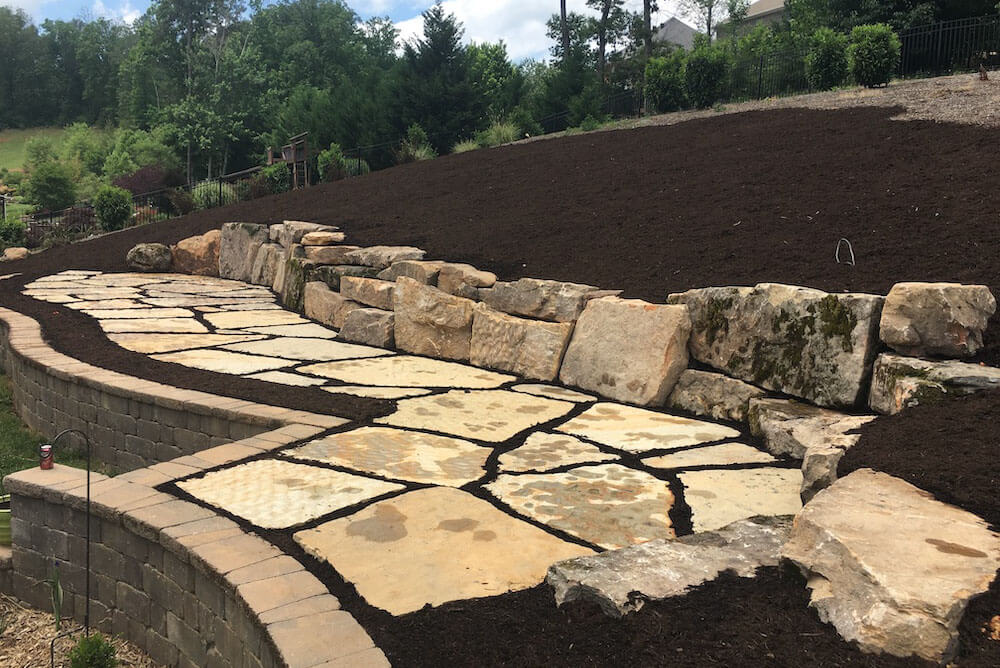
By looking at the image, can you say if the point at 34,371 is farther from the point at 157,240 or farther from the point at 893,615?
the point at 157,240

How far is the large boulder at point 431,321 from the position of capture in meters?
5.59

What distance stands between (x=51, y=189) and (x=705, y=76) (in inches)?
834

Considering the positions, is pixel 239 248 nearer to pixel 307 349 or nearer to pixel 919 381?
pixel 307 349

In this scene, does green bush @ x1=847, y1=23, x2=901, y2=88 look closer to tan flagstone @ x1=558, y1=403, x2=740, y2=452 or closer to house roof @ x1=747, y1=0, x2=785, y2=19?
tan flagstone @ x1=558, y1=403, x2=740, y2=452

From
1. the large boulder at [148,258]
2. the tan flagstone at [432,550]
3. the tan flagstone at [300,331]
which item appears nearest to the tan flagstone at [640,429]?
the tan flagstone at [432,550]

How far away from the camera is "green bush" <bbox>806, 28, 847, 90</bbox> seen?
12.6m

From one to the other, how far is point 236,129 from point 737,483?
3231 cm

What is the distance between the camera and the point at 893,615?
1.65 m

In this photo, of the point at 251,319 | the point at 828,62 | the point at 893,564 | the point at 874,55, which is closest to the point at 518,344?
the point at 251,319

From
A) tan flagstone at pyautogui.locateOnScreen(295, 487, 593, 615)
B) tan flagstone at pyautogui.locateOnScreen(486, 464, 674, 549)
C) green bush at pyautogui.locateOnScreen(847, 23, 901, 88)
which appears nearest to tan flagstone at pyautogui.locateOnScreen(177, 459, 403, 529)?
tan flagstone at pyautogui.locateOnScreen(295, 487, 593, 615)

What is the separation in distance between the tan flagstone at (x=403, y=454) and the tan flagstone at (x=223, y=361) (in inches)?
66.8

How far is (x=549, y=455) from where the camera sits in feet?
11.3

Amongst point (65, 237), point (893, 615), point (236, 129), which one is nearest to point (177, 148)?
point (236, 129)

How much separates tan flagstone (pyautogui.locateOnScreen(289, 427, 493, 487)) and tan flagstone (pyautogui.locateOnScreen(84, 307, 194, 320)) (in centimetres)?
428
